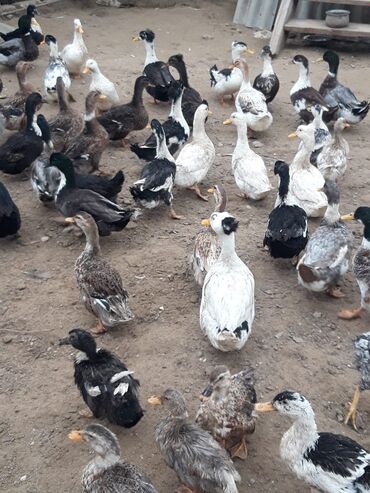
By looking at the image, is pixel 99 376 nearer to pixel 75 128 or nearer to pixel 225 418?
pixel 225 418

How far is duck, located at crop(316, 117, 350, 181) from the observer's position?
7.05 m

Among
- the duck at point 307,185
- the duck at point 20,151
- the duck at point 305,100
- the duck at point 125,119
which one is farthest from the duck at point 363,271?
the duck at point 20,151

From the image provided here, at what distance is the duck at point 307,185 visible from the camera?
21.1ft

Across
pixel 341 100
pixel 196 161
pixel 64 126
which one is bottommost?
pixel 64 126

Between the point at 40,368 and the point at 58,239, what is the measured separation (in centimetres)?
183

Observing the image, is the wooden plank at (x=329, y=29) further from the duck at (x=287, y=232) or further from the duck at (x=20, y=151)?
the duck at (x=287, y=232)

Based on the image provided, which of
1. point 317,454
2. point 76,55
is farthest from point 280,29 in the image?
point 317,454

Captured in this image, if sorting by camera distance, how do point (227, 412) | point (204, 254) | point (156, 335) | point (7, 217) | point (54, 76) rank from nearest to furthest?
point (227, 412) < point (156, 335) < point (204, 254) < point (7, 217) < point (54, 76)

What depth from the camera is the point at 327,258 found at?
5402 millimetres

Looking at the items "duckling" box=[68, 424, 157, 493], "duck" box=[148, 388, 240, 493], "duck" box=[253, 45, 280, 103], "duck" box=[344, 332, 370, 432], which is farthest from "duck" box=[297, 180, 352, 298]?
"duck" box=[253, 45, 280, 103]

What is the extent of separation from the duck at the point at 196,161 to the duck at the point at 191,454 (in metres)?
3.26

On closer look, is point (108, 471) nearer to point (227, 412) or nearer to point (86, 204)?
point (227, 412)

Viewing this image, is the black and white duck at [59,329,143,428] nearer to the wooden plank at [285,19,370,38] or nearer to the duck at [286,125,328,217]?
the duck at [286,125,328,217]

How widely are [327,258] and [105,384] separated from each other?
2165 mm
